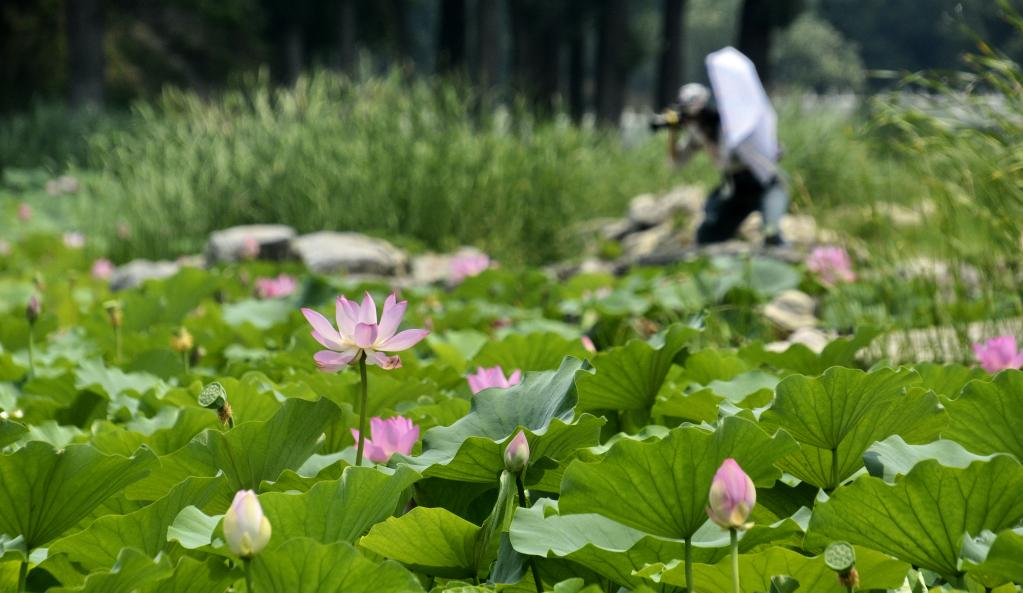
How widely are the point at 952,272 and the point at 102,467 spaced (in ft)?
9.48

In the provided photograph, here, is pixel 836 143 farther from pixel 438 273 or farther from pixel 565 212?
pixel 438 273

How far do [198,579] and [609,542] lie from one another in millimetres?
452

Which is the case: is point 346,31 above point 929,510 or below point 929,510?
below

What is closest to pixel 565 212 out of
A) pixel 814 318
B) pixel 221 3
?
pixel 814 318

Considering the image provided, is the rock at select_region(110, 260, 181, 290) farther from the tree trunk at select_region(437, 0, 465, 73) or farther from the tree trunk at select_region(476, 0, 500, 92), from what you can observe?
the tree trunk at select_region(437, 0, 465, 73)

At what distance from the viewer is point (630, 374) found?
2.00m

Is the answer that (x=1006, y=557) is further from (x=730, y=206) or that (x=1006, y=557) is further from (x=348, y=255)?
(x=730, y=206)

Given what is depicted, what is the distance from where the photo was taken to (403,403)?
7.25 feet

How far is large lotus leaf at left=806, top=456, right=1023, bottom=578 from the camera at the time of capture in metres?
1.24

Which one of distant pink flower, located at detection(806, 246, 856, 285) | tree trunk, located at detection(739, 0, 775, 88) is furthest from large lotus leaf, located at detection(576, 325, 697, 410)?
tree trunk, located at detection(739, 0, 775, 88)

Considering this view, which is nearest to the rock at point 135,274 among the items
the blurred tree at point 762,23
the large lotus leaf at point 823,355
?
the large lotus leaf at point 823,355

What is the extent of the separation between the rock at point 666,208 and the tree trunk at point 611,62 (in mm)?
11719

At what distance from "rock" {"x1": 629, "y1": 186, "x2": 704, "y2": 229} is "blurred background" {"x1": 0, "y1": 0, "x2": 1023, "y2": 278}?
1.84ft

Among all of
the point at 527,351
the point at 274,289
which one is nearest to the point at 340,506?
the point at 527,351
